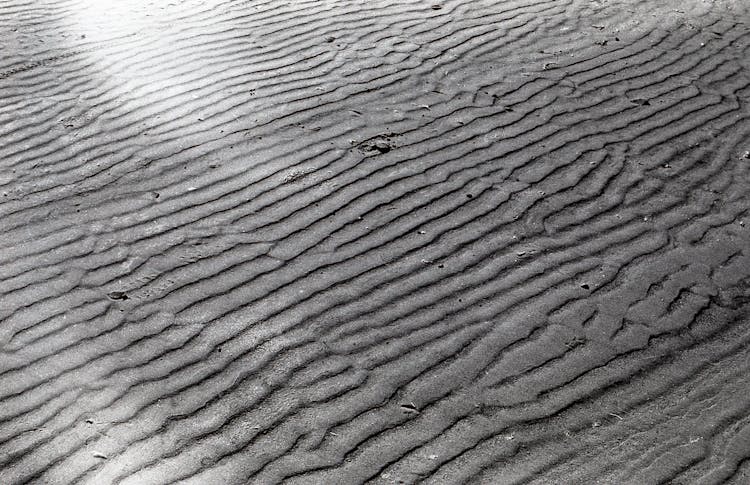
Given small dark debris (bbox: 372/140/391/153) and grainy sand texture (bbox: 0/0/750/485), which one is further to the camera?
small dark debris (bbox: 372/140/391/153)

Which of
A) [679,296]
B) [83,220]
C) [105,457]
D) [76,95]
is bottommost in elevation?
[679,296]

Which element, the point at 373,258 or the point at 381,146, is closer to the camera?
the point at 373,258

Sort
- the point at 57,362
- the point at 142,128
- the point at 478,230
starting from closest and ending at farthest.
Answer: the point at 57,362 → the point at 478,230 → the point at 142,128

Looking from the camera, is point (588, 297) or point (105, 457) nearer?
point (105, 457)

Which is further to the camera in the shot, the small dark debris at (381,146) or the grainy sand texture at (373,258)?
the small dark debris at (381,146)

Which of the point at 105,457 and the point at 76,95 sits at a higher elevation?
the point at 76,95

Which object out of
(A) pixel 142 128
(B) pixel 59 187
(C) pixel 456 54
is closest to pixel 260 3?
(C) pixel 456 54

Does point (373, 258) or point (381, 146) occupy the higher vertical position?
point (381, 146)

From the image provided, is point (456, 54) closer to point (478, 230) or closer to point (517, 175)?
point (517, 175)
